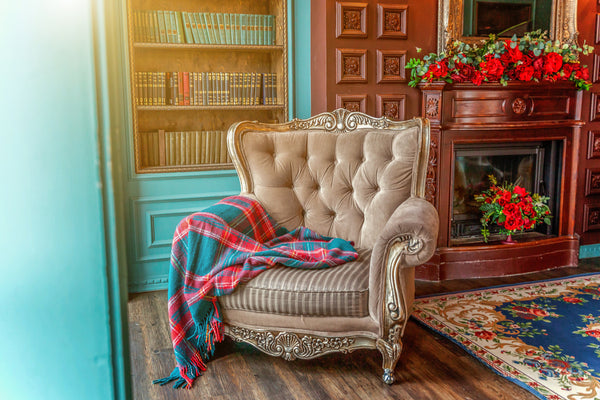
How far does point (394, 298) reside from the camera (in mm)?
1938

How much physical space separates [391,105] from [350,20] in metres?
0.57

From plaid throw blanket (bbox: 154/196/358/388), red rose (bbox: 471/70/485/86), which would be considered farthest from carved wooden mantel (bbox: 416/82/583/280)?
plaid throw blanket (bbox: 154/196/358/388)

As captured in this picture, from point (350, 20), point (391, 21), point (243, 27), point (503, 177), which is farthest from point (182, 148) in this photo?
point (503, 177)

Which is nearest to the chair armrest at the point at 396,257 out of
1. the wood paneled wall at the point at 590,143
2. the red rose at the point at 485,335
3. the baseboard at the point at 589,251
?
the red rose at the point at 485,335

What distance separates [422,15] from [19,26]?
9.90ft

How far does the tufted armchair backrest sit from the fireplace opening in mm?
1178

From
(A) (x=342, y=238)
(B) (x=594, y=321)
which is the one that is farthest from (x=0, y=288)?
(B) (x=594, y=321)

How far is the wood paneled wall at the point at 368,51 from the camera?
320 cm

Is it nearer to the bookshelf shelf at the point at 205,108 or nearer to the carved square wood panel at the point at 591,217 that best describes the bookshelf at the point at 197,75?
the bookshelf shelf at the point at 205,108

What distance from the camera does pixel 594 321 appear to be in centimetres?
262

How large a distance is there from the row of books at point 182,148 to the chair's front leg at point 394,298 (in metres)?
1.78

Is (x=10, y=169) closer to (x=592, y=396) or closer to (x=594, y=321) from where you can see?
(x=592, y=396)

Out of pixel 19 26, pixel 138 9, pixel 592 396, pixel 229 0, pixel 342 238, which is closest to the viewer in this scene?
pixel 19 26

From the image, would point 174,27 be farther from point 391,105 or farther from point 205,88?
point 391,105
